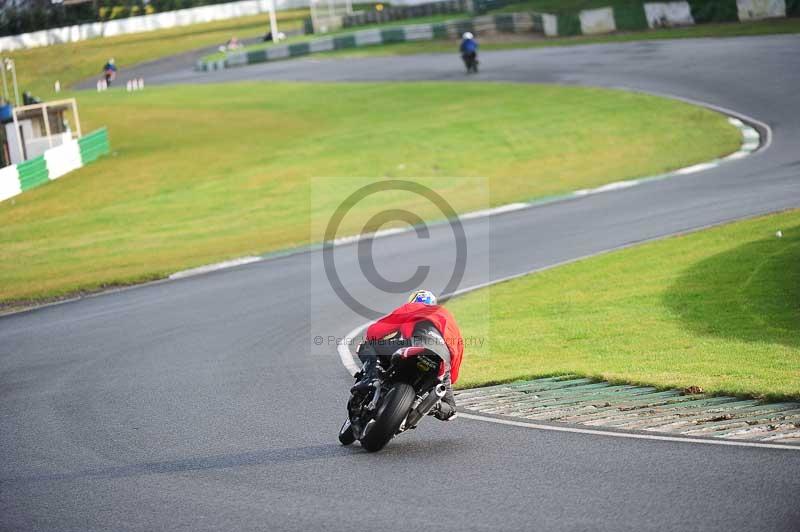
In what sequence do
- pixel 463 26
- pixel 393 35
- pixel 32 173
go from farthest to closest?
pixel 393 35 → pixel 463 26 → pixel 32 173

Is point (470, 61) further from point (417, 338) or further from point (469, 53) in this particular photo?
point (417, 338)

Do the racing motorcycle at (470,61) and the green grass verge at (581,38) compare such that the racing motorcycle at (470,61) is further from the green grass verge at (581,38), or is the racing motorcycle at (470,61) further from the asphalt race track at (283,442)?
the asphalt race track at (283,442)

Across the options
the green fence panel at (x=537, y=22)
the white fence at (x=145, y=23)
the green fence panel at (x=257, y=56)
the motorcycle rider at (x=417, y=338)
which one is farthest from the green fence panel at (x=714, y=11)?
the motorcycle rider at (x=417, y=338)

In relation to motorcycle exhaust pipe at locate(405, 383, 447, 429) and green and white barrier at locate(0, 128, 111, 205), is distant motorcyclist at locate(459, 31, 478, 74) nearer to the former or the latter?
green and white barrier at locate(0, 128, 111, 205)

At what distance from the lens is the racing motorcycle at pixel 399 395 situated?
9.05 m

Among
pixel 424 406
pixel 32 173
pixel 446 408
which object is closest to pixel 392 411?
pixel 424 406

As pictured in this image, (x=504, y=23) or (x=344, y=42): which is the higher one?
(x=344, y=42)

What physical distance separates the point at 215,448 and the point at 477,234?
13895mm

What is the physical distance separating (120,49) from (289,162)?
2094 inches

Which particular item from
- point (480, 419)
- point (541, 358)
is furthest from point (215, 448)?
point (541, 358)

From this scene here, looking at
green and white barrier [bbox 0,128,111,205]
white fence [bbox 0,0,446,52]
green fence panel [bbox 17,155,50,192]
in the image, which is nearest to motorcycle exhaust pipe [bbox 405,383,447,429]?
green and white barrier [bbox 0,128,111,205]

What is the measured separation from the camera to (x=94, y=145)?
123ft

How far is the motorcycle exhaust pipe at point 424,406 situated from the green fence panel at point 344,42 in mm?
58489

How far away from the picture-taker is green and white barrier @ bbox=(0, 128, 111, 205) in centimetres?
3152
